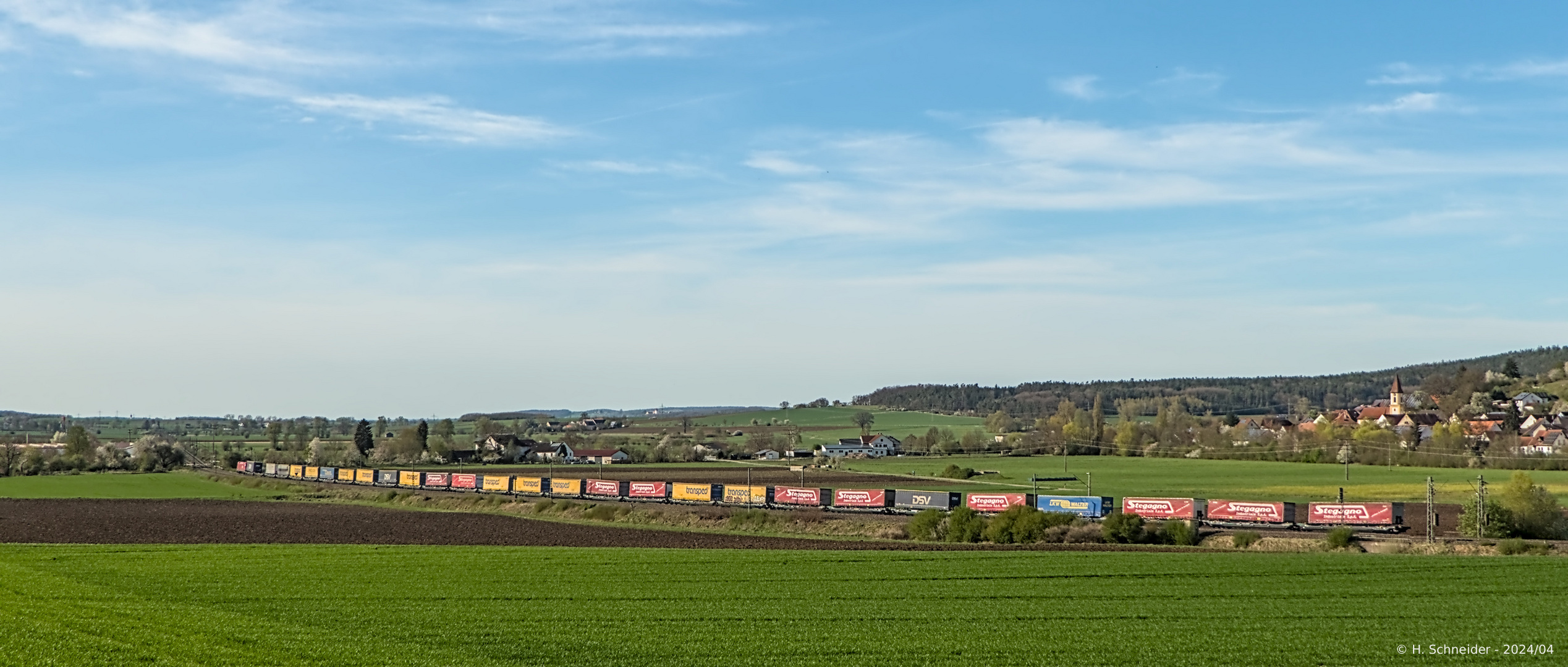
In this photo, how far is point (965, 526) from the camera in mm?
54781

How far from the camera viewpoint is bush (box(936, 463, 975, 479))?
110 metres

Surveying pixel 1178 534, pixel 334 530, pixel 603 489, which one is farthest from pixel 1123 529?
pixel 603 489

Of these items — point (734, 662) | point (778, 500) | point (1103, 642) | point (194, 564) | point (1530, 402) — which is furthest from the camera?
point (1530, 402)

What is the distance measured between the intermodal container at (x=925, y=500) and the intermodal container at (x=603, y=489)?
73.9ft

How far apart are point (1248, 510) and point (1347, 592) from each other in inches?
1142

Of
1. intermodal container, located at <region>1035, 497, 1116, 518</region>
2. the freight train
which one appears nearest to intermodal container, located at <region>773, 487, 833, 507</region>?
the freight train

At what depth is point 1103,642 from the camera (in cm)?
2383

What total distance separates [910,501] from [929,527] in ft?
49.4

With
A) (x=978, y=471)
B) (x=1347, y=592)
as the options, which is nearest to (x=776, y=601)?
(x=1347, y=592)

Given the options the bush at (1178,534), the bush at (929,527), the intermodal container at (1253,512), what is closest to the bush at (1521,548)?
the bush at (1178,534)

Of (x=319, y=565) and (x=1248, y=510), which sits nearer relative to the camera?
(x=319, y=565)

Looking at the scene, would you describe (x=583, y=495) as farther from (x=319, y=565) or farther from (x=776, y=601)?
(x=776, y=601)

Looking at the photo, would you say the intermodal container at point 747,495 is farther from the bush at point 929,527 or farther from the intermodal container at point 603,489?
the bush at point 929,527

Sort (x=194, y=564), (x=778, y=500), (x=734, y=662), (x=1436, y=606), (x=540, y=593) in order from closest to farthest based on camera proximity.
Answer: (x=734, y=662) → (x=1436, y=606) → (x=540, y=593) → (x=194, y=564) → (x=778, y=500)
